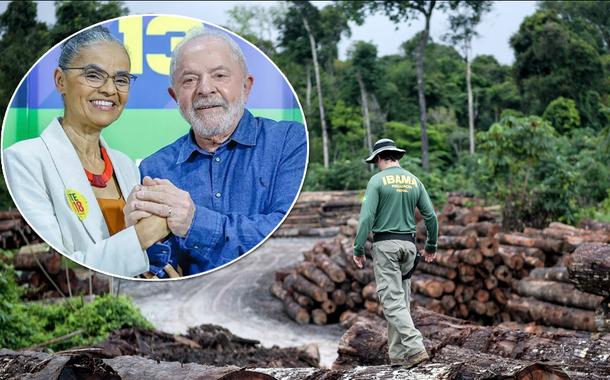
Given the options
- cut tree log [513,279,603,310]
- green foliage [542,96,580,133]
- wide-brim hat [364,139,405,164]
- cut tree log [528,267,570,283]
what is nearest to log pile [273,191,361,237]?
green foliage [542,96,580,133]

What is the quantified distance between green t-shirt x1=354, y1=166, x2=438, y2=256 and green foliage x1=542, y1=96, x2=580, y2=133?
29.5 metres

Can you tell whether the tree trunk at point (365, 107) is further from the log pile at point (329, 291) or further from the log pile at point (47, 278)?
the log pile at point (47, 278)

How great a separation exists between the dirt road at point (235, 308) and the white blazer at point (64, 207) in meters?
7.05

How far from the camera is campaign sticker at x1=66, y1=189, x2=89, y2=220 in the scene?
183 inches

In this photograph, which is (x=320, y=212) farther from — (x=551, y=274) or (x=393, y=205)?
(x=393, y=205)

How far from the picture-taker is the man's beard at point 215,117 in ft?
15.3

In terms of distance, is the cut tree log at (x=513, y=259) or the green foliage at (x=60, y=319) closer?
the green foliage at (x=60, y=319)

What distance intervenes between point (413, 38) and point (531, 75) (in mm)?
11054

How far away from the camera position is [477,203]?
2272 centimetres

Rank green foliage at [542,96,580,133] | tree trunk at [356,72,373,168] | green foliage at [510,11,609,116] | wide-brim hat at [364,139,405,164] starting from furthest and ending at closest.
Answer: tree trunk at [356,72,373,168]
green foliage at [510,11,609,116]
green foliage at [542,96,580,133]
wide-brim hat at [364,139,405,164]

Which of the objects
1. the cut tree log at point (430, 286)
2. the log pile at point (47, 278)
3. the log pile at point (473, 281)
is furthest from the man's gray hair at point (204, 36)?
the log pile at point (47, 278)

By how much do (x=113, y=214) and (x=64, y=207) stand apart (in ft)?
0.96

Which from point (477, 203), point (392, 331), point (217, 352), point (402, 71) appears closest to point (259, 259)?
point (477, 203)

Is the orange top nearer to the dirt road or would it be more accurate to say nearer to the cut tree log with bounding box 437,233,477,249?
the dirt road
